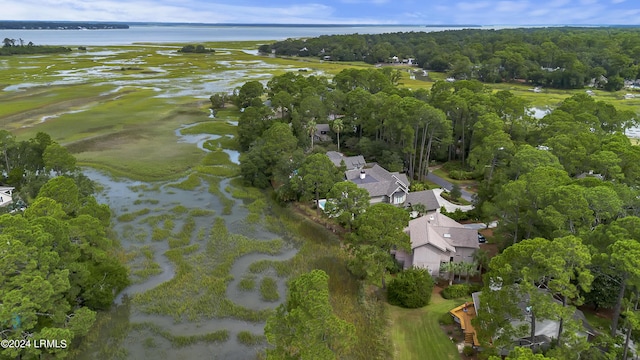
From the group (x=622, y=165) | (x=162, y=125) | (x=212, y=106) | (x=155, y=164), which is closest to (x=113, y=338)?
(x=155, y=164)

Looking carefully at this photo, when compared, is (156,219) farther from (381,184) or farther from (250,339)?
(381,184)

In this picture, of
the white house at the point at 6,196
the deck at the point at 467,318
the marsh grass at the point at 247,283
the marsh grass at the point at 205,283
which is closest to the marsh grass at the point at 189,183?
the marsh grass at the point at 205,283

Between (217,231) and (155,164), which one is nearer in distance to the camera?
(217,231)

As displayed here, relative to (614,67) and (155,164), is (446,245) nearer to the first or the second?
(155,164)

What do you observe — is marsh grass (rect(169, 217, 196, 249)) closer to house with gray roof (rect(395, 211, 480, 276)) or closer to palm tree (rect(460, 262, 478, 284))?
house with gray roof (rect(395, 211, 480, 276))

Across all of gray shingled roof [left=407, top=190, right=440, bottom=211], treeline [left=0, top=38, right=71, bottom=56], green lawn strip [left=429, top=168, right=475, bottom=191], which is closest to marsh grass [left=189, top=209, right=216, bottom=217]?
gray shingled roof [left=407, top=190, right=440, bottom=211]

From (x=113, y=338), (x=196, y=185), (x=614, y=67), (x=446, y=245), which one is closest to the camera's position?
(x=113, y=338)

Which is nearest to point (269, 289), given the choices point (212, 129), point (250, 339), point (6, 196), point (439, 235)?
point (250, 339)

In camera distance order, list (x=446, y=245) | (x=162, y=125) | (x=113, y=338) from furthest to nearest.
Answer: (x=162, y=125)
(x=446, y=245)
(x=113, y=338)
